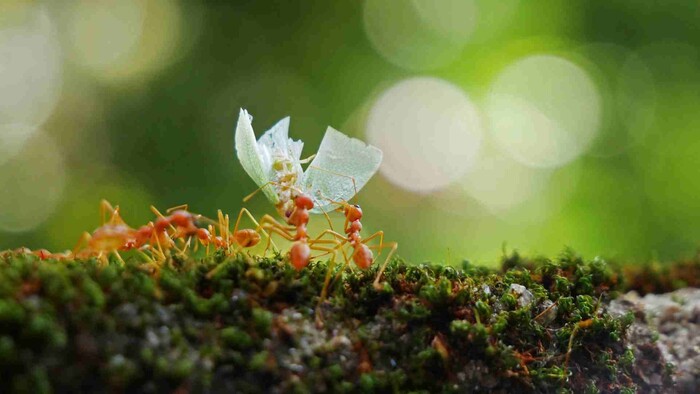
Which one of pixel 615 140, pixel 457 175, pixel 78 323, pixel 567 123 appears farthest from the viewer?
pixel 457 175

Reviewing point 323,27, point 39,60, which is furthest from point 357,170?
point 39,60

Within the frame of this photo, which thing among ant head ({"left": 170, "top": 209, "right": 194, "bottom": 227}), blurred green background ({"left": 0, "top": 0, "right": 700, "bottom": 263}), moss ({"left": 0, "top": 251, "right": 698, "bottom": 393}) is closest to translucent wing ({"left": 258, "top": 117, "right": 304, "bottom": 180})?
ant head ({"left": 170, "top": 209, "right": 194, "bottom": 227})

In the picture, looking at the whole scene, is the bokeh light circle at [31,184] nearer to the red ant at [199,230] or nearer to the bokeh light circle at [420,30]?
the bokeh light circle at [420,30]

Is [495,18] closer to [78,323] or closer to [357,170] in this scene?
[357,170]

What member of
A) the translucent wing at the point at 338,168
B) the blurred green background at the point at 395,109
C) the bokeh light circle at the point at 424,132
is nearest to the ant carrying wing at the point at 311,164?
the translucent wing at the point at 338,168

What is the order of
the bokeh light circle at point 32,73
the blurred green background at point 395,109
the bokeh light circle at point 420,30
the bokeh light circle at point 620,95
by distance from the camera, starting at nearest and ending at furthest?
1. the blurred green background at point 395,109
2. the bokeh light circle at point 620,95
3. the bokeh light circle at point 420,30
4. the bokeh light circle at point 32,73

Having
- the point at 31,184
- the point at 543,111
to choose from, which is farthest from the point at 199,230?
the point at 543,111

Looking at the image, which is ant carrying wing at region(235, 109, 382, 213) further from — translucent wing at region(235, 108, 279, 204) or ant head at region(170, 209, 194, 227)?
ant head at region(170, 209, 194, 227)
